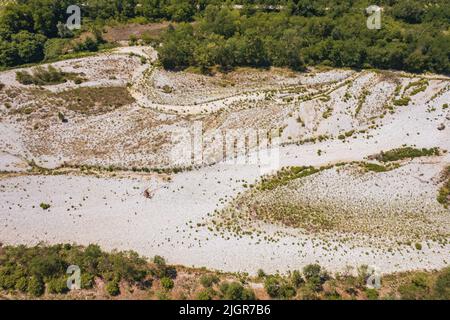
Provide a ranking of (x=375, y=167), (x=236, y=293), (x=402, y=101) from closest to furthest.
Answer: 1. (x=236, y=293)
2. (x=375, y=167)
3. (x=402, y=101)

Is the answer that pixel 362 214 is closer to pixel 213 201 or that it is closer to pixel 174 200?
pixel 213 201

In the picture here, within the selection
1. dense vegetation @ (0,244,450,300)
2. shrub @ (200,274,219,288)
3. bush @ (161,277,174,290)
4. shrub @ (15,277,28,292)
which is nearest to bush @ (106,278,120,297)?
dense vegetation @ (0,244,450,300)

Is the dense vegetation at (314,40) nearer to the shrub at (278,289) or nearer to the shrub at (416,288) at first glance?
the shrub at (416,288)

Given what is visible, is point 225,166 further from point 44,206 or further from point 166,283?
point 44,206

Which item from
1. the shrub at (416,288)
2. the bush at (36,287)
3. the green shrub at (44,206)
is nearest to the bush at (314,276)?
the shrub at (416,288)

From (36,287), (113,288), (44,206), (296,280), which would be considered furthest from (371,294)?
(44,206)

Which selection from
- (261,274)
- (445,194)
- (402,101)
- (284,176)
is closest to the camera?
(261,274)

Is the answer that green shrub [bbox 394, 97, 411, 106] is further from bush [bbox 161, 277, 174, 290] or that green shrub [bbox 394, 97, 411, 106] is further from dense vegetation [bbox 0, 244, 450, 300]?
bush [bbox 161, 277, 174, 290]
